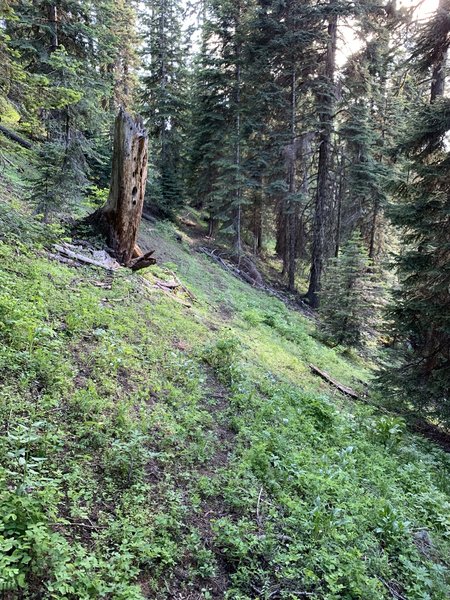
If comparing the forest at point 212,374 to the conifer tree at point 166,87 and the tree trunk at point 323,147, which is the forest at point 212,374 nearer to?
the tree trunk at point 323,147

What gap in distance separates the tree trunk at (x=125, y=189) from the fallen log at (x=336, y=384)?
491cm

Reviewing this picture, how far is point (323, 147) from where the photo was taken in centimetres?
1753

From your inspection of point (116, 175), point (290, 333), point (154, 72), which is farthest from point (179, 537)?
point (154, 72)

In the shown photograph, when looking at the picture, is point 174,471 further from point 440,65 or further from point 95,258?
point 440,65

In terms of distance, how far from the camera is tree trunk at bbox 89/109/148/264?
8.30 metres

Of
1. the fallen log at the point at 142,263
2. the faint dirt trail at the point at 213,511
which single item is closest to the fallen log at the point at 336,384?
the faint dirt trail at the point at 213,511

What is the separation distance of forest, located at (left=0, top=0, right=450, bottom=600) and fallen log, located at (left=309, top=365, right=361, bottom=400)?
0.30 ft

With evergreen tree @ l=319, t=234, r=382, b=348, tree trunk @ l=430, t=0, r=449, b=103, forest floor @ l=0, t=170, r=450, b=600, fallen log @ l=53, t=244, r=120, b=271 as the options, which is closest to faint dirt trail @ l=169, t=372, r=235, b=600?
forest floor @ l=0, t=170, r=450, b=600

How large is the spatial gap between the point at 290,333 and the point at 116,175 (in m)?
6.38

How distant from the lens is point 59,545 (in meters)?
2.37

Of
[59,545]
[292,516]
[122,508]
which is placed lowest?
[292,516]

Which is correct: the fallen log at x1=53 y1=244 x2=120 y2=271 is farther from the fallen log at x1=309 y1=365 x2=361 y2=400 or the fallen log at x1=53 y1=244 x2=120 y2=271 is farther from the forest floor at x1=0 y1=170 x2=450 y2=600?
the fallen log at x1=309 y1=365 x2=361 y2=400

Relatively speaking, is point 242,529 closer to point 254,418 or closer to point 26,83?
point 254,418

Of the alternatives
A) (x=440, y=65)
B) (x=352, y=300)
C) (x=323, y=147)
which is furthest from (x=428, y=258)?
(x=323, y=147)
